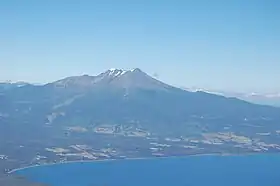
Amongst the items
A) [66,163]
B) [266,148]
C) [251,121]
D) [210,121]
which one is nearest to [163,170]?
[66,163]

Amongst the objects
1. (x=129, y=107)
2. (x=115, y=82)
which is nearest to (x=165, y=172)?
(x=129, y=107)

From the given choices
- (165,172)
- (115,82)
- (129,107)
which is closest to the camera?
(165,172)

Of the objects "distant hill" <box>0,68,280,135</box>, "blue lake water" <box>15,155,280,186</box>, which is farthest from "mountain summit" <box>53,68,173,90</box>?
"blue lake water" <box>15,155,280,186</box>

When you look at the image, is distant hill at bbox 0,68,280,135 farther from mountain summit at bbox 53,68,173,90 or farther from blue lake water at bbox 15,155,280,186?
blue lake water at bbox 15,155,280,186

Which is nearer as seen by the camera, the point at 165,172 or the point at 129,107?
the point at 165,172

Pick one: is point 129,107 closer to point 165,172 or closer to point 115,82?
point 115,82
